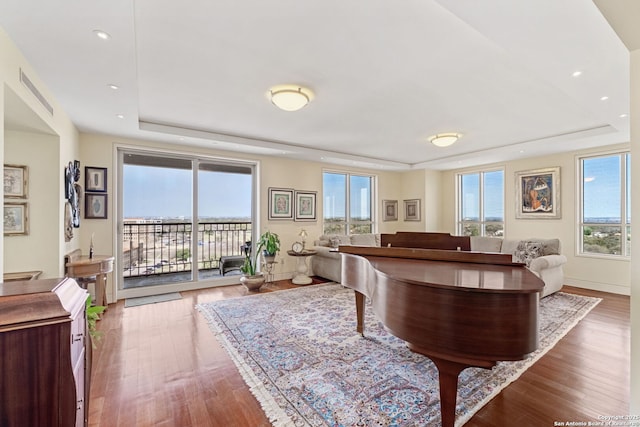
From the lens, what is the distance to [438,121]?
13.3 feet

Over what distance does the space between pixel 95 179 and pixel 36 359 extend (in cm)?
429

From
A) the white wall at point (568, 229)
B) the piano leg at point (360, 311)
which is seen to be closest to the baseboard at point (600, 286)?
the white wall at point (568, 229)

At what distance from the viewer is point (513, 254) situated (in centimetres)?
517

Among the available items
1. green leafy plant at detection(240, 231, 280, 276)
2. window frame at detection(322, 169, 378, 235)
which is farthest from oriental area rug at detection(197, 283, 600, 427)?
window frame at detection(322, 169, 378, 235)

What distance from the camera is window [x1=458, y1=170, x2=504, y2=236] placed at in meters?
6.64

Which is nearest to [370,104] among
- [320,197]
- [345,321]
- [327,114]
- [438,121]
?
[327,114]

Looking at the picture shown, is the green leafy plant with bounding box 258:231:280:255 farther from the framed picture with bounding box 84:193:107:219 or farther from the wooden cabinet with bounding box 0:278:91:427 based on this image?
the wooden cabinet with bounding box 0:278:91:427

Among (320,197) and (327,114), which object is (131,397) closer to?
(327,114)

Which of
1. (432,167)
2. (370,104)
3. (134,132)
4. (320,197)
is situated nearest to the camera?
(370,104)

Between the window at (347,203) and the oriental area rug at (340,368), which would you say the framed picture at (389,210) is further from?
the oriental area rug at (340,368)

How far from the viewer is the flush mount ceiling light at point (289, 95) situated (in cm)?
293

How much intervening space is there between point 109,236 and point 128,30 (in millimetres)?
3536

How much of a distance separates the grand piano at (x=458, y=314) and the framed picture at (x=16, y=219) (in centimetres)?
366

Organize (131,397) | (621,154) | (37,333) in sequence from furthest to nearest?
(621,154)
(131,397)
(37,333)
